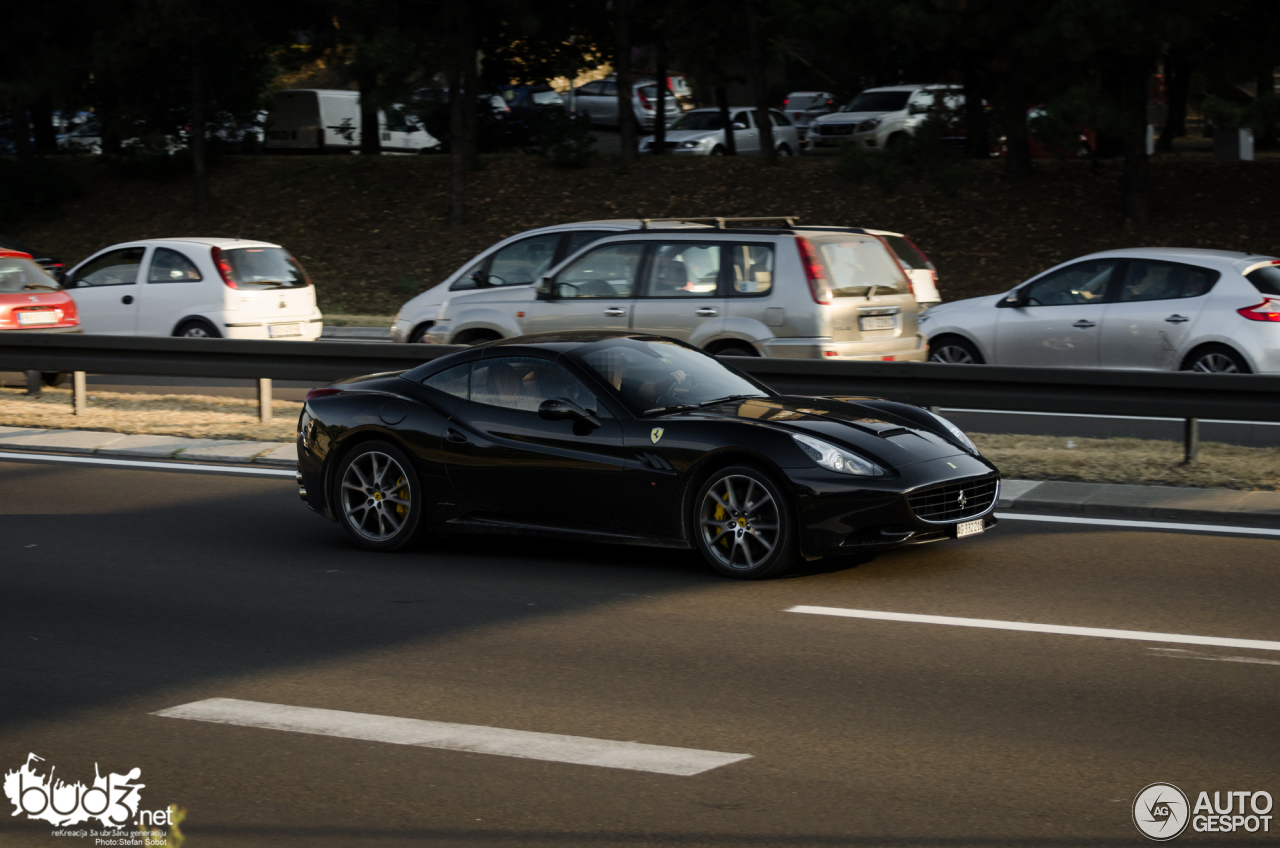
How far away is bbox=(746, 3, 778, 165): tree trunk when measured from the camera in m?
29.7

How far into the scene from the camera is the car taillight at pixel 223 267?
1822 cm

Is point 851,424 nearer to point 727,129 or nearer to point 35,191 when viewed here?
point 727,129

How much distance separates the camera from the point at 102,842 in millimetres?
4734

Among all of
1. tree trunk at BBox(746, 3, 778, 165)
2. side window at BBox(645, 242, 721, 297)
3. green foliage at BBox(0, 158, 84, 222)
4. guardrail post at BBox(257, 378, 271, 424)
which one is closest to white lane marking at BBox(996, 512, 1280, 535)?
side window at BBox(645, 242, 721, 297)

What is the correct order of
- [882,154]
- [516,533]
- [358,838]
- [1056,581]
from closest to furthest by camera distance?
1. [358,838]
2. [1056,581]
3. [516,533]
4. [882,154]

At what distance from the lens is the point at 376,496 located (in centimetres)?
912

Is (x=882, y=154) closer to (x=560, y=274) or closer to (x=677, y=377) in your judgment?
(x=560, y=274)

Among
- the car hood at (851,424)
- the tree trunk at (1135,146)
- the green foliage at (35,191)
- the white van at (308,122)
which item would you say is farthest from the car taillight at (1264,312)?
the green foliage at (35,191)

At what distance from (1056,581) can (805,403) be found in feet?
5.79

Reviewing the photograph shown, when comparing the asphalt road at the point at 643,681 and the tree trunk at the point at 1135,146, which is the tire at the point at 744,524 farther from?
the tree trunk at the point at 1135,146

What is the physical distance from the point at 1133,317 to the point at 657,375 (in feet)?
25.5

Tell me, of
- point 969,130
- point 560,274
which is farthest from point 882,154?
point 560,274

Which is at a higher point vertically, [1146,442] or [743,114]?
[743,114]

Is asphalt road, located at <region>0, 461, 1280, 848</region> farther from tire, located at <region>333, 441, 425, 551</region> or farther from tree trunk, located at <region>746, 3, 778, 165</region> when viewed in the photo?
tree trunk, located at <region>746, 3, 778, 165</region>
